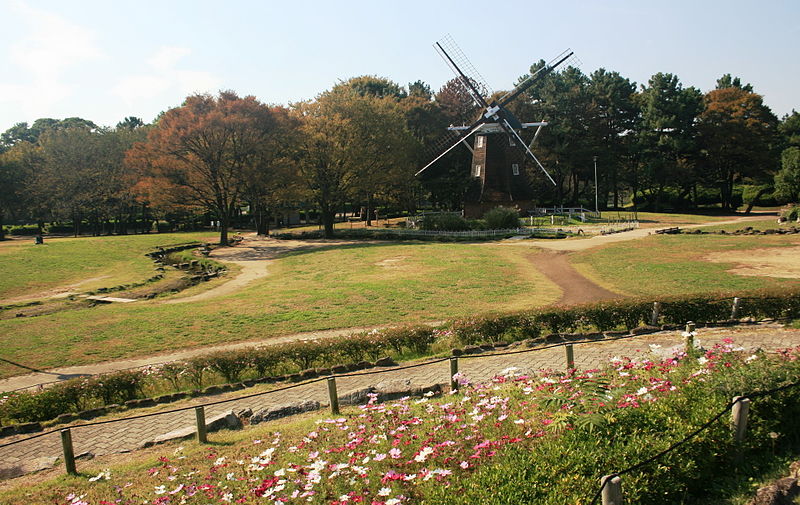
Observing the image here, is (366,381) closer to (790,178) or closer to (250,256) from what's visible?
(250,256)

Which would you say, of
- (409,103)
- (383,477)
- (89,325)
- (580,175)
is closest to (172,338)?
(89,325)

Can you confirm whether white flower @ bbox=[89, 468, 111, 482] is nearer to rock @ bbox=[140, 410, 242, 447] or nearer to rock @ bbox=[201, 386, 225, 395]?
rock @ bbox=[140, 410, 242, 447]

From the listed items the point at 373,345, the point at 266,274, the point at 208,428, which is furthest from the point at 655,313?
the point at 266,274

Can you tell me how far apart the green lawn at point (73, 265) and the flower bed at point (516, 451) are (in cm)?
2652

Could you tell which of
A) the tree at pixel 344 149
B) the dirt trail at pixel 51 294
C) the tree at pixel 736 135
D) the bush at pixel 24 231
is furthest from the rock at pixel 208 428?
the bush at pixel 24 231

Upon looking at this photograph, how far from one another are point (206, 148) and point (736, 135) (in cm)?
6342

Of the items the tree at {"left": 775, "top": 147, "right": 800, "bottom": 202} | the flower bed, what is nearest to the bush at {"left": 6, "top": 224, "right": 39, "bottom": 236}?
the flower bed

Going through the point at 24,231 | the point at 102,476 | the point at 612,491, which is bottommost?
the point at 102,476

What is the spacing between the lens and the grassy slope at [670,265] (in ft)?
69.8

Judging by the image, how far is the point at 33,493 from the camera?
7.00 m

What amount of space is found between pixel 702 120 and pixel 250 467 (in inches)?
2963

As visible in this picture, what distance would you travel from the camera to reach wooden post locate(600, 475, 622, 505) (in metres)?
4.68

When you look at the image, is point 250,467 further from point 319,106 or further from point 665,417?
point 319,106

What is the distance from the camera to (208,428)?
360 inches
